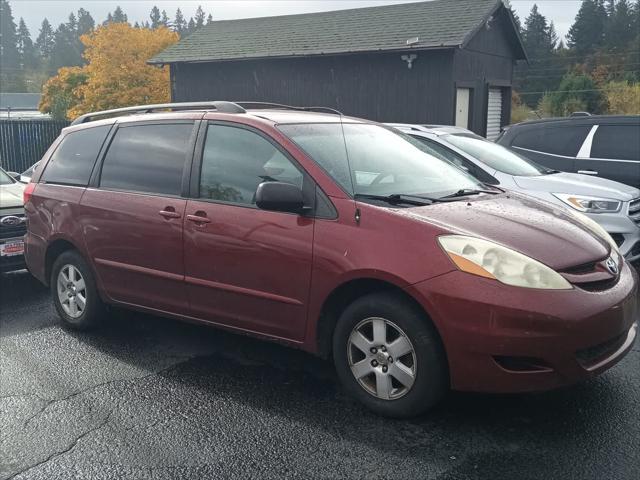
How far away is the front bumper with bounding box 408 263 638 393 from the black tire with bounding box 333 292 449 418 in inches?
3.2

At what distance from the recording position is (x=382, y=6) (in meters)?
22.7

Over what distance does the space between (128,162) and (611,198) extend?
15.5ft

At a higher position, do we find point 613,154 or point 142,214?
point 613,154

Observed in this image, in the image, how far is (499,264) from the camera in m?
3.35

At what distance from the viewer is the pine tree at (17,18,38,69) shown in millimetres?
105625

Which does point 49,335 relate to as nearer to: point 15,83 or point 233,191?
point 233,191

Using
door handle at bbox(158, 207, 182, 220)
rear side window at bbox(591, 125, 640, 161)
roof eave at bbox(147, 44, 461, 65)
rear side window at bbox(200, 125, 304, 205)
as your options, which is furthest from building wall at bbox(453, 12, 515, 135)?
door handle at bbox(158, 207, 182, 220)

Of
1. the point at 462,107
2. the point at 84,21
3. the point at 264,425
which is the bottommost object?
the point at 264,425

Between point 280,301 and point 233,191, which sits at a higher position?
point 233,191

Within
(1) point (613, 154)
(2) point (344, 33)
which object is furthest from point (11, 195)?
(2) point (344, 33)

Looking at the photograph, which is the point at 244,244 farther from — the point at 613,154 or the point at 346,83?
the point at 346,83

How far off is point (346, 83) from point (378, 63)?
47.6 inches

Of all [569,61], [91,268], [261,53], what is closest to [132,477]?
[91,268]

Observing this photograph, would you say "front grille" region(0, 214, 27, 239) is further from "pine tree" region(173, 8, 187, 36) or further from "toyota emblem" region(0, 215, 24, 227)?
"pine tree" region(173, 8, 187, 36)
